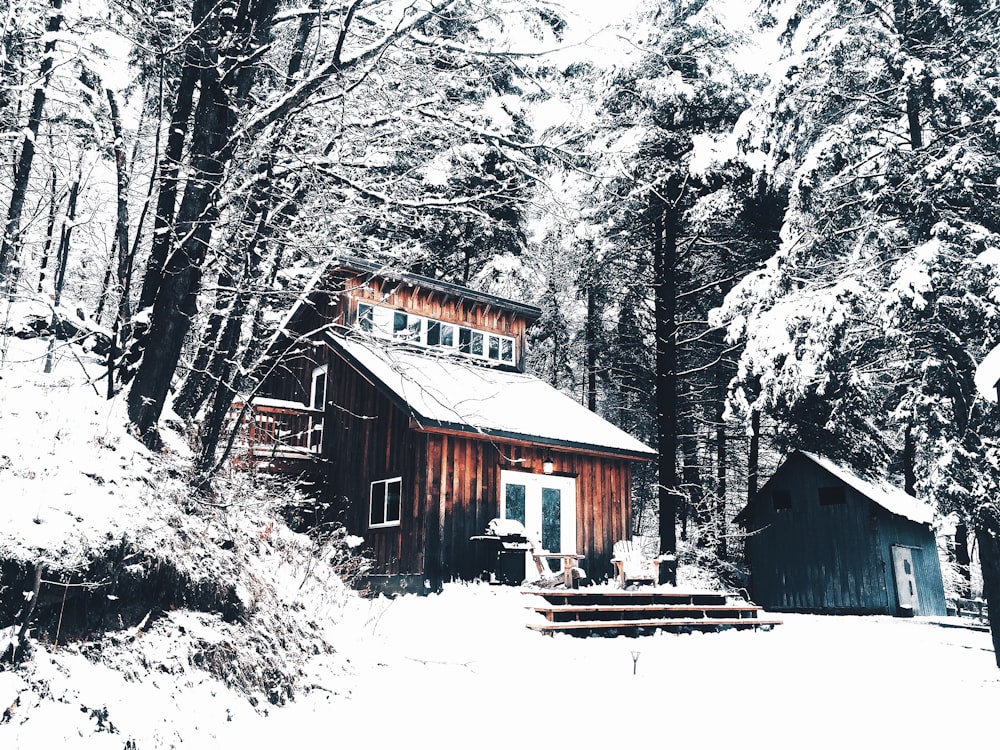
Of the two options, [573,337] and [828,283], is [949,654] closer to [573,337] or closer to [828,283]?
[828,283]

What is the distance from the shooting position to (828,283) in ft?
39.5

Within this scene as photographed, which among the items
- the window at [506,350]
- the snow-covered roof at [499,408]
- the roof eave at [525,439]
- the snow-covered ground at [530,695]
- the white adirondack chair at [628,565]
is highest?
the window at [506,350]

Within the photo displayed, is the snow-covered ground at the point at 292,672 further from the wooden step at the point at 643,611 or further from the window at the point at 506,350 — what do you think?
the window at the point at 506,350

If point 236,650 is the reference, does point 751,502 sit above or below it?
above

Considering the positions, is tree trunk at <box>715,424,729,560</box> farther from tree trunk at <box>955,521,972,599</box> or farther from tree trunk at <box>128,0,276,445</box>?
tree trunk at <box>128,0,276,445</box>

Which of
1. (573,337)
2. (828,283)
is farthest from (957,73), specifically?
(573,337)

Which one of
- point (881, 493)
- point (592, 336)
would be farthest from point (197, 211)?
point (592, 336)

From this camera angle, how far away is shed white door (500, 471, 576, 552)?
15141mm

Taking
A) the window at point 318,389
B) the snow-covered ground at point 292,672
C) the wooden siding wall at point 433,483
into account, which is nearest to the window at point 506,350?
the wooden siding wall at point 433,483

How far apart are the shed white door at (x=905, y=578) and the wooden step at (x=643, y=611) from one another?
772 centimetres

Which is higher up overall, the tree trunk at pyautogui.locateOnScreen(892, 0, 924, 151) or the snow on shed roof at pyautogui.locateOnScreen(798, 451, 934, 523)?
the tree trunk at pyautogui.locateOnScreen(892, 0, 924, 151)

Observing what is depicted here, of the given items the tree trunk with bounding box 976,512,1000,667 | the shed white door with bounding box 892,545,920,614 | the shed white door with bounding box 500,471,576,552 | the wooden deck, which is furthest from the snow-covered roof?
the shed white door with bounding box 892,545,920,614

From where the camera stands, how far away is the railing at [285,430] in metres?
14.6

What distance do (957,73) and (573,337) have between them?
19763mm
